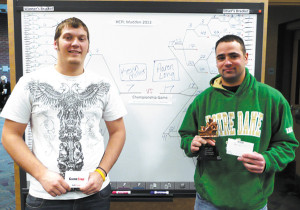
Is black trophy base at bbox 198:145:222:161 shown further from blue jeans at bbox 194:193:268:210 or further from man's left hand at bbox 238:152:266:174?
blue jeans at bbox 194:193:268:210

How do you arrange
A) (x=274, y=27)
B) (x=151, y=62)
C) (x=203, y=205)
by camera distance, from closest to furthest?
(x=203, y=205) → (x=151, y=62) → (x=274, y=27)

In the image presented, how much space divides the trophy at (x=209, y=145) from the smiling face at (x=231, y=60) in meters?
0.26

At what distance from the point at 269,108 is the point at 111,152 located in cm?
84

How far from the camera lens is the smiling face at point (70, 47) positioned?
1189 millimetres

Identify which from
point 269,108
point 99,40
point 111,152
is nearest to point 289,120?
point 269,108

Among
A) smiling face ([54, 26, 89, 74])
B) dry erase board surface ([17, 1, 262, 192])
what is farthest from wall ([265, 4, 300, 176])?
smiling face ([54, 26, 89, 74])

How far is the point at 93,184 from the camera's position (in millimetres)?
1169

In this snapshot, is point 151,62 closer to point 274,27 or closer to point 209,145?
point 209,145

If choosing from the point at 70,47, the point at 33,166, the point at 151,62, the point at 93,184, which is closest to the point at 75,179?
the point at 93,184

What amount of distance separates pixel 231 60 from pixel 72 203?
41.6 inches

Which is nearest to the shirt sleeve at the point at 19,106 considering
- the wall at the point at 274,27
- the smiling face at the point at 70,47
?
the smiling face at the point at 70,47

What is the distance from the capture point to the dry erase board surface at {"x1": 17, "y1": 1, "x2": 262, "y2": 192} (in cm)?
165

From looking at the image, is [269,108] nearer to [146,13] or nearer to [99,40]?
[146,13]

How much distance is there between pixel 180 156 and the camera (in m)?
1.74
